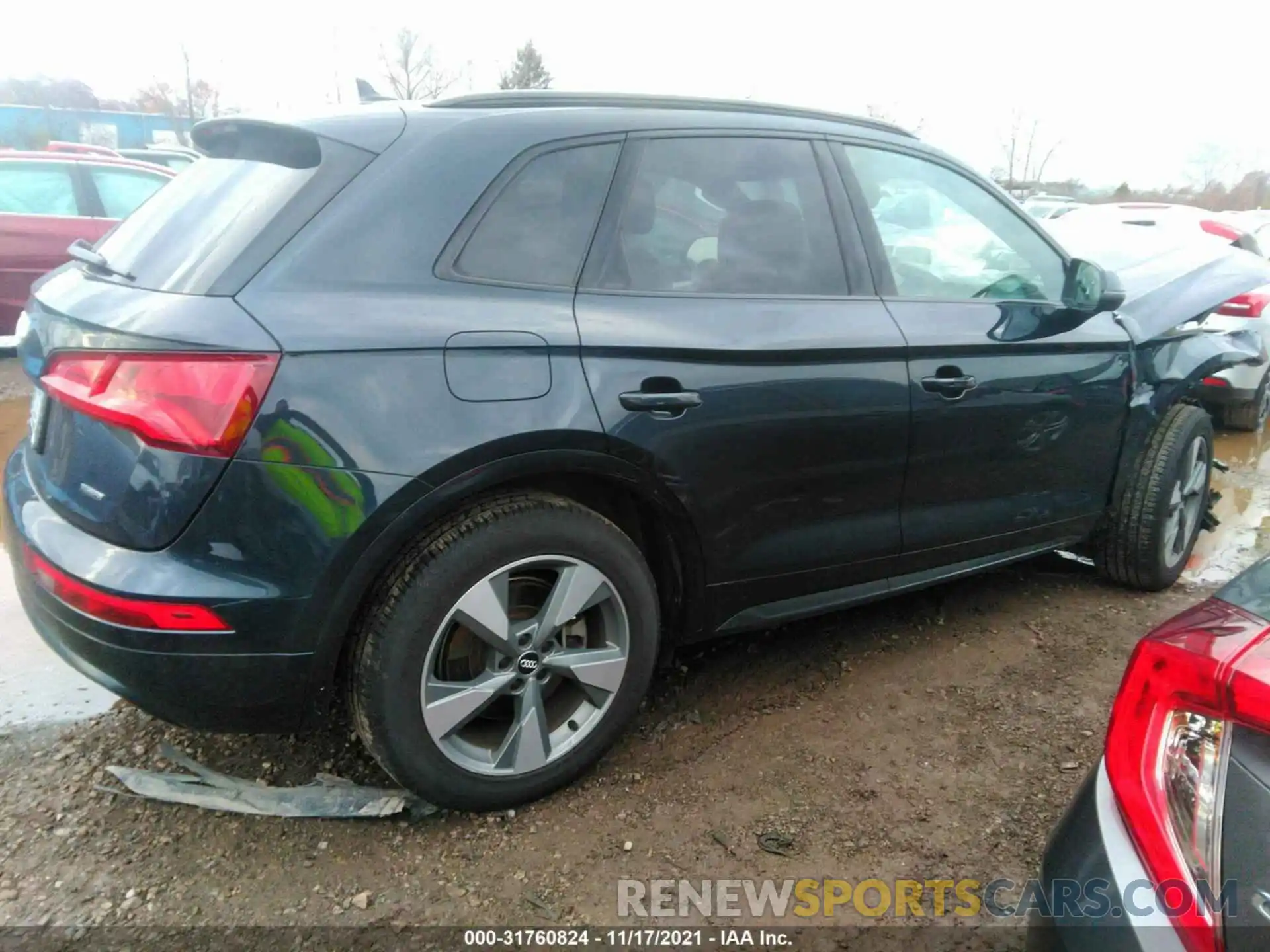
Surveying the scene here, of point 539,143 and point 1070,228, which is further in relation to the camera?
point 1070,228

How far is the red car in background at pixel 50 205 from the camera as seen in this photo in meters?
6.75

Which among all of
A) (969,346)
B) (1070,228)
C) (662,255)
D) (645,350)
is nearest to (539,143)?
(662,255)

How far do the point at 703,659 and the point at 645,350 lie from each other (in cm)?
134

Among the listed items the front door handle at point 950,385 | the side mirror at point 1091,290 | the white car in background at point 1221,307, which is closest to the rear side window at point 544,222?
the front door handle at point 950,385

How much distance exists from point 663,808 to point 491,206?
158 centimetres

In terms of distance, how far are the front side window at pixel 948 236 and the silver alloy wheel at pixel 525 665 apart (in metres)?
1.37

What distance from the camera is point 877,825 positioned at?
2395 mm

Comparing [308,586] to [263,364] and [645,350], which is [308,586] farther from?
[645,350]

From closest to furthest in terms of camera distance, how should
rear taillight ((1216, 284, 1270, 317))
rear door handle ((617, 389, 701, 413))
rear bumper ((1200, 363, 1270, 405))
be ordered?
1. rear door handle ((617, 389, 701, 413))
2. rear bumper ((1200, 363, 1270, 405))
3. rear taillight ((1216, 284, 1270, 317))

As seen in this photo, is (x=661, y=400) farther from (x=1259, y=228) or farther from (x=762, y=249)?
(x=1259, y=228)

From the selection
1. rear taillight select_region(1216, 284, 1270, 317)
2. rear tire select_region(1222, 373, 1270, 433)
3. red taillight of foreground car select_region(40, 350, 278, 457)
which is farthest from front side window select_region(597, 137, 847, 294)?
rear tire select_region(1222, 373, 1270, 433)

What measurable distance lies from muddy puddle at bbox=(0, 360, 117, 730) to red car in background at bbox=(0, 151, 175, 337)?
13.1 ft

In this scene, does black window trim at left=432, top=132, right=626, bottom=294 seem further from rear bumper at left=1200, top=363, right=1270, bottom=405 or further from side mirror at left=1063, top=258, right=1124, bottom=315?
rear bumper at left=1200, top=363, right=1270, bottom=405

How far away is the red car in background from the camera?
22.2ft
